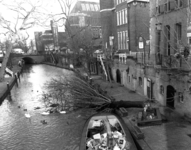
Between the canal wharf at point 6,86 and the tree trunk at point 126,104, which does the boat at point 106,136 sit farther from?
the canal wharf at point 6,86

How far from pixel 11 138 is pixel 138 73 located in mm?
12641

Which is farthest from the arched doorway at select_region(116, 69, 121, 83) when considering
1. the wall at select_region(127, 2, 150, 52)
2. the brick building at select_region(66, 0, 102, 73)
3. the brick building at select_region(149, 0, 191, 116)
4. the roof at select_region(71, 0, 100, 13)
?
the roof at select_region(71, 0, 100, 13)

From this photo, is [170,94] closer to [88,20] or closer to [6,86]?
[6,86]

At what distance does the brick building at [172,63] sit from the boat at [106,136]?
177 inches

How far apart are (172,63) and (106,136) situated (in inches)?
296

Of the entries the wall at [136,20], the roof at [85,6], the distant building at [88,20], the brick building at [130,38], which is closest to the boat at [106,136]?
the brick building at [130,38]

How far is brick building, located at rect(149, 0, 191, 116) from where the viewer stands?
37.2 ft

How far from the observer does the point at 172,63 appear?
1252cm

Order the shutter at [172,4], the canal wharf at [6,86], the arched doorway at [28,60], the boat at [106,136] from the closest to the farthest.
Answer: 1. the boat at [106,136]
2. the shutter at [172,4]
3. the canal wharf at [6,86]
4. the arched doorway at [28,60]

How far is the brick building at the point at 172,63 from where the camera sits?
11.3 m

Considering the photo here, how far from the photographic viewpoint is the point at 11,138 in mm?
11445

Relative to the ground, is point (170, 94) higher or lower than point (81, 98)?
higher

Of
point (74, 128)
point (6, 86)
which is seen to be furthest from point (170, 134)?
point (6, 86)

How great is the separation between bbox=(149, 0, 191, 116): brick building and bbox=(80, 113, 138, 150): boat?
4490 millimetres
